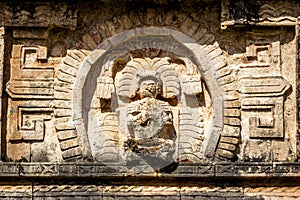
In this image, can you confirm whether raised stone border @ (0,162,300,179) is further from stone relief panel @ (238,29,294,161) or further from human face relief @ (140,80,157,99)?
human face relief @ (140,80,157,99)

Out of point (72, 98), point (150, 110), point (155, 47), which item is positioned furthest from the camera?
point (155, 47)

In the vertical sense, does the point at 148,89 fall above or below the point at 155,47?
below

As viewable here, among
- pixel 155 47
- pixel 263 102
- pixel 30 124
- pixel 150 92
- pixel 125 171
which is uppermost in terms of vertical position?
pixel 155 47

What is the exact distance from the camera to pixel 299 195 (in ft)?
44.6

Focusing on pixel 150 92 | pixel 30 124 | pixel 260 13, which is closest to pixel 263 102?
pixel 260 13

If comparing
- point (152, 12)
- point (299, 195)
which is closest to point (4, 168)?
point (152, 12)

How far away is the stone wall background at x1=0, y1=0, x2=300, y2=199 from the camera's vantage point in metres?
13.6

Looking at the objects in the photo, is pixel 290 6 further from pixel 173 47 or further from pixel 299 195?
pixel 299 195

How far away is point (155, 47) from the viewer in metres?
Result: 14.0

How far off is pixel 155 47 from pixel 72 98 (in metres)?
1.37

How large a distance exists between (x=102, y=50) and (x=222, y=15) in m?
1.72

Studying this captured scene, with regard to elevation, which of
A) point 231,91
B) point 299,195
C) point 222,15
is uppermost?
point 222,15

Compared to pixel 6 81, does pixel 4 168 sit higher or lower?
lower

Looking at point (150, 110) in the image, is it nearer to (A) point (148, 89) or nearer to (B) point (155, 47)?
(A) point (148, 89)
